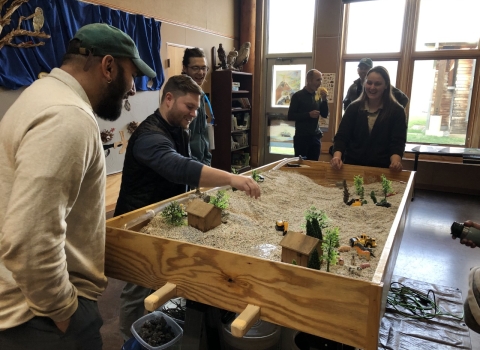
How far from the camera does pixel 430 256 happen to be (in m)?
3.35

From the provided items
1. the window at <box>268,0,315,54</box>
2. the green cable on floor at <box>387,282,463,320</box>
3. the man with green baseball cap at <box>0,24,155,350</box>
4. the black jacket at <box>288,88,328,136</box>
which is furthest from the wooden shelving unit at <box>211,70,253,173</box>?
the man with green baseball cap at <box>0,24,155,350</box>

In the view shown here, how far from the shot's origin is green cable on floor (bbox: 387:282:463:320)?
8.15 feet

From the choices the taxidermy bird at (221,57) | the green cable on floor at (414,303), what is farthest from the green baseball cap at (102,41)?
the taxidermy bird at (221,57)

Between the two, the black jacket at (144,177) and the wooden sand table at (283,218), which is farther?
the black jacket at (144,177)

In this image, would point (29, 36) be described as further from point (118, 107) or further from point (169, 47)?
point (118, 107)

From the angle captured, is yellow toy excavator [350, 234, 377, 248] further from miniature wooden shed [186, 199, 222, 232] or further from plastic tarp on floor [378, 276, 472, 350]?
plastic tarp on floor [378, 276, 472, 350]

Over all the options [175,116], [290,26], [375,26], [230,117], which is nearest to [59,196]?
[175,116]

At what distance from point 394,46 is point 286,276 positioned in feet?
20.0

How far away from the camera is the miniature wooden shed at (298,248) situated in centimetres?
120

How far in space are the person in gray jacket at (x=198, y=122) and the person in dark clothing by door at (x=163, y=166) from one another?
65 centimetres

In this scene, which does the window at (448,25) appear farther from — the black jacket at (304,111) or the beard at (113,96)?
the beard at (113,96)

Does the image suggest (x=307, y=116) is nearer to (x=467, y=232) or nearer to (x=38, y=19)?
(x=38, y=19)

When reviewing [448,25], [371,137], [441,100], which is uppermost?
[448,25]

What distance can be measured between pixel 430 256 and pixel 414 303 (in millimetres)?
923
